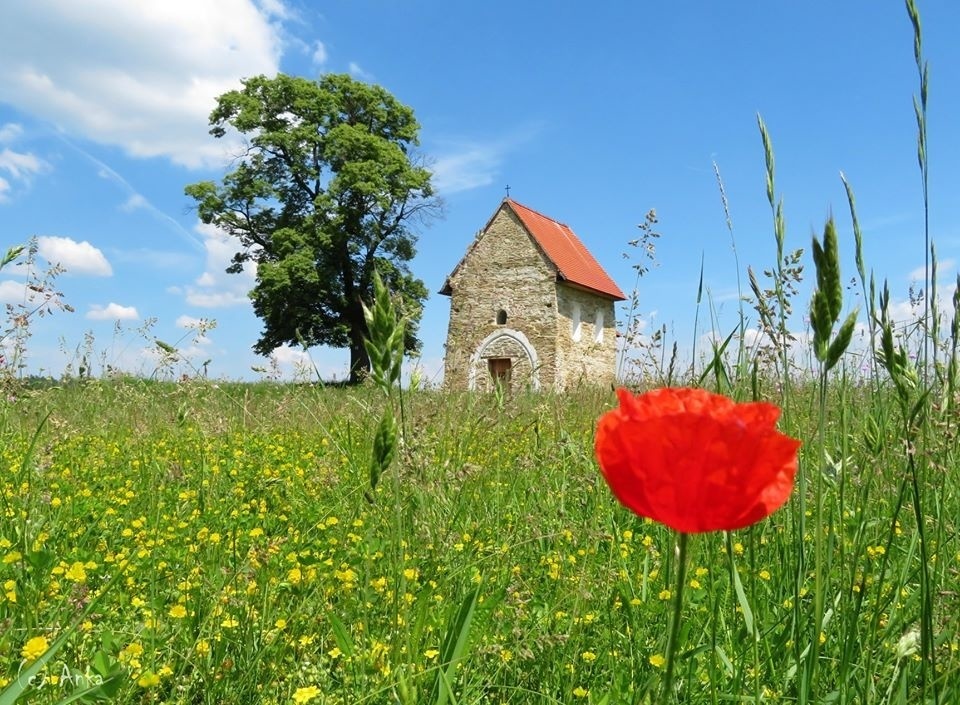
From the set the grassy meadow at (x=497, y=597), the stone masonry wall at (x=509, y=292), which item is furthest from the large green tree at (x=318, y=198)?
the grassy meadow at (x=497, y=597)

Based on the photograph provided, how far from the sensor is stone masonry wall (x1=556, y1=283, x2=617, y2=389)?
2538cm

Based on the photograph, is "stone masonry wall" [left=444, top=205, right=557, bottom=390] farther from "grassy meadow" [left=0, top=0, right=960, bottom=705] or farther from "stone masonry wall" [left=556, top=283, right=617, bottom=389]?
"grassy meadow" [left=0, top=0, right=960, bottom=705]

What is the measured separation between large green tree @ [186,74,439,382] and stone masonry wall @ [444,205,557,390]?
13.8ft

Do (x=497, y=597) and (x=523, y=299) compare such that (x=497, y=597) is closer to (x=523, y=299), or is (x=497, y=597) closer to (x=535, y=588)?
(x=535, y=588)

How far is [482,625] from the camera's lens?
7.46 feet

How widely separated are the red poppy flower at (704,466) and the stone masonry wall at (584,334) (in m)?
22.5

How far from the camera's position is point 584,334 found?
27953 millimetres

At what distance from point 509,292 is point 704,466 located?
25.4 m

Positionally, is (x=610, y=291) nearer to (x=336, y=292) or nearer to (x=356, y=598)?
(x=336, y=292)

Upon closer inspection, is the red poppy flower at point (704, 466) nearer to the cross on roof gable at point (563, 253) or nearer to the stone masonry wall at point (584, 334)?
the stone masonry wall at point (584, 334)

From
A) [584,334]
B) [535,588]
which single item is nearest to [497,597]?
[535,588]

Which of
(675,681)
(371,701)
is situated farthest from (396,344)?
(675,681)

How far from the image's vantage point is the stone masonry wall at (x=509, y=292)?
25422mm

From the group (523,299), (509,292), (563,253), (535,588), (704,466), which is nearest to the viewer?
(704,466)
